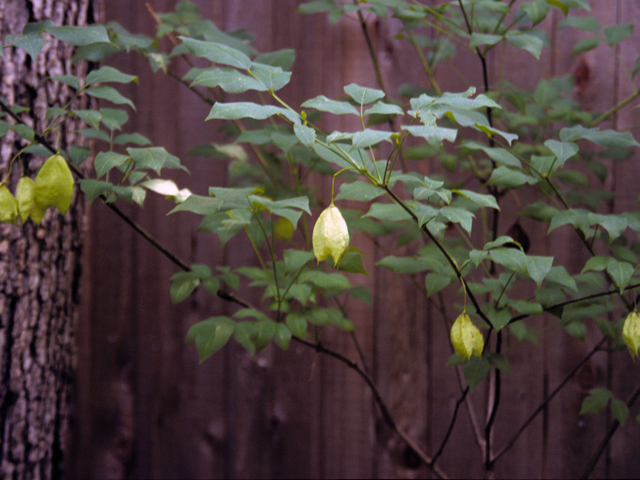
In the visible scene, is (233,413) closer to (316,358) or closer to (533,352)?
(316,358)

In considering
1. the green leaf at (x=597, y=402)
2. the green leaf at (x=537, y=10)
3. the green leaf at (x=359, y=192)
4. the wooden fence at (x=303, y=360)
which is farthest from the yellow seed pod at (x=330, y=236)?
the wooden fence at (x=303, y=360)

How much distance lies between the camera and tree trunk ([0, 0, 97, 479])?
1.06 metres

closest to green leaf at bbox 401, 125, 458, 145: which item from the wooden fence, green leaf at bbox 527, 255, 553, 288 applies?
green leaf at bbox 527, 255, 553, 288

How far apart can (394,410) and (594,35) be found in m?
Result: 1.25

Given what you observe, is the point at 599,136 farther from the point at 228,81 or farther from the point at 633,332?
the point at 228,81

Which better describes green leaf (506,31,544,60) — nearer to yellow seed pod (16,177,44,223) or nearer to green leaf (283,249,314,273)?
green leaf (283,249,314,273)

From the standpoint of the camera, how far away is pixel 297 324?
0.86 m

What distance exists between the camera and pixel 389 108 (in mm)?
583

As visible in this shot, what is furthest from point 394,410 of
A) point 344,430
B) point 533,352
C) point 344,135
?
point 344,135

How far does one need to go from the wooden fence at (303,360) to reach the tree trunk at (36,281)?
363mm

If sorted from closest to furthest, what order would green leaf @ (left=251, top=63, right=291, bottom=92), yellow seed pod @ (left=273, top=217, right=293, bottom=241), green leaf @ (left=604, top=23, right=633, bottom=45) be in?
1. green leaf @ (left=251, top=63, right=291, bottom=92)
2. yellow seed pod @ (left=273, top=217, right=293, bottom=241)
3. green leaf @ (left=604, top=23, right=633, bottom=45)

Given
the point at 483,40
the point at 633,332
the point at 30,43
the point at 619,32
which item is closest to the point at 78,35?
the point at 30,43

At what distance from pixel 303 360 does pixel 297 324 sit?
68 centimetres

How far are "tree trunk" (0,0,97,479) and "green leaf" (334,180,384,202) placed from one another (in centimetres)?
81
